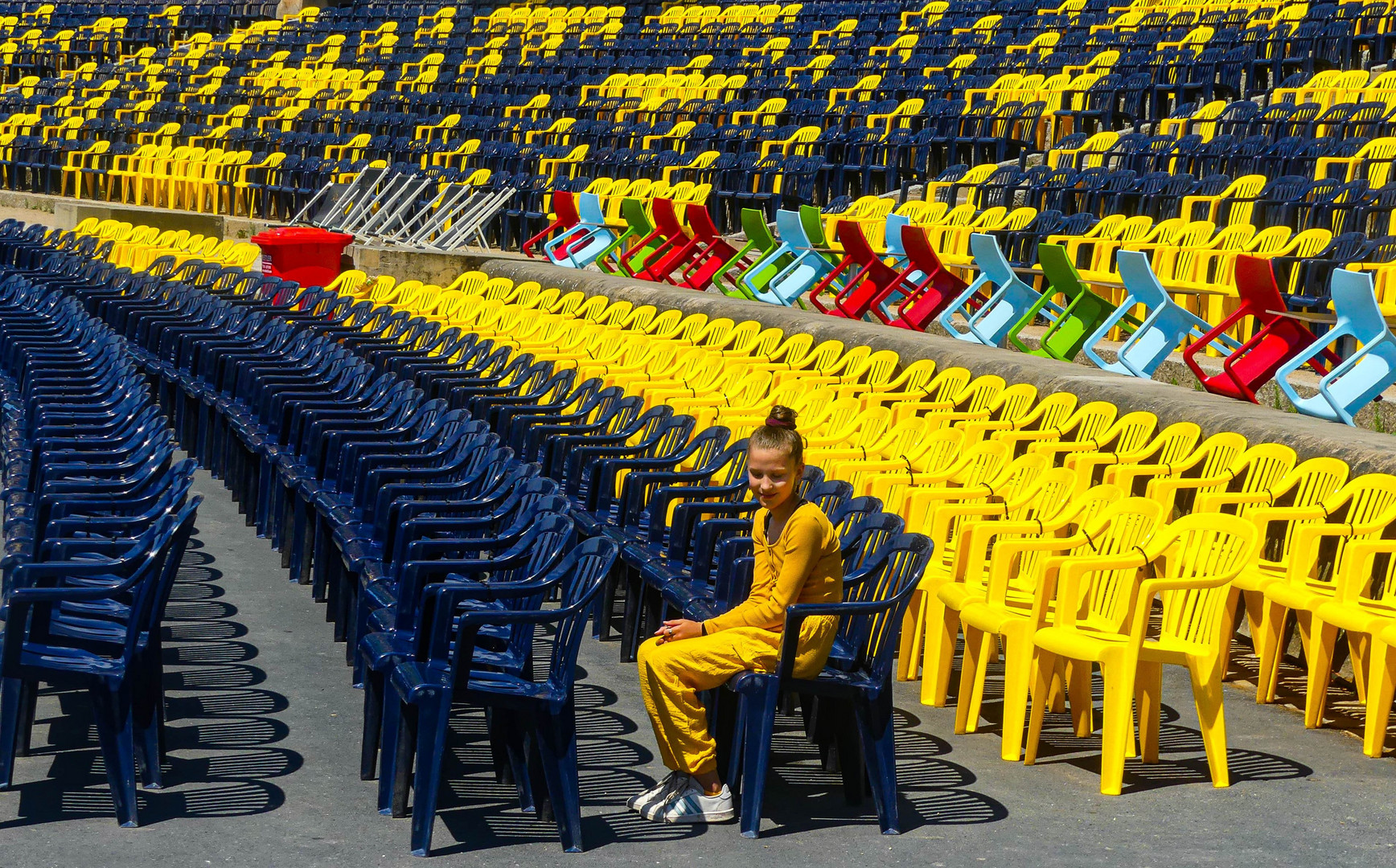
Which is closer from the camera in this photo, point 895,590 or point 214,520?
point 895,590

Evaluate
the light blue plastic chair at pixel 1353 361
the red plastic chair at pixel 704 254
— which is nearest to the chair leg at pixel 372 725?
the light blue plastic chair at pixel 1353 361

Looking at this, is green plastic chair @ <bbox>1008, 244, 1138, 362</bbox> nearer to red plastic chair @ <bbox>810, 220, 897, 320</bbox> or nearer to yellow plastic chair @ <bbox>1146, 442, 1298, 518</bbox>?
red plastic chair @ <bbox>810, 220, 897, 320</bbox>

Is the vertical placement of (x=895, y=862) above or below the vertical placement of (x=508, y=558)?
below

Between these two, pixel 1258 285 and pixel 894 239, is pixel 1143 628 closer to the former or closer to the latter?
pixel 1258 285

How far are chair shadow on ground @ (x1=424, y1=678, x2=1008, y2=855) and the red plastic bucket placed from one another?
11.9m

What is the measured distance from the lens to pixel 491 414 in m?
8.73

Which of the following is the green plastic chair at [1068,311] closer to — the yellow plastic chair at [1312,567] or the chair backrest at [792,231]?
the chair backrest at [792,231]

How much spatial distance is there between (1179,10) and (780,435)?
20.3m

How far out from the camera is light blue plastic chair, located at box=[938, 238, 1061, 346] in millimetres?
11031

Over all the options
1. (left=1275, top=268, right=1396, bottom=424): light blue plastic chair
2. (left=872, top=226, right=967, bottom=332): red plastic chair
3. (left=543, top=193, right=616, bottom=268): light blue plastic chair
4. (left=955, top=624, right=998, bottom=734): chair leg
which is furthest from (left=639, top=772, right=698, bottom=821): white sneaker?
(left=543, top=193, right=616, bottom=268): light blue plastic chair

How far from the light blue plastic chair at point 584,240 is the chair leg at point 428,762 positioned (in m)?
11.9

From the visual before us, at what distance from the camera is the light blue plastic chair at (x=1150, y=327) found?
9.53 metres

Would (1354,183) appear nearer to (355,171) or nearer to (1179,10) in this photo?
(1179,10)

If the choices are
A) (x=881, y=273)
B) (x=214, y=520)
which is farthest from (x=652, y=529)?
(x=881, y=273)
